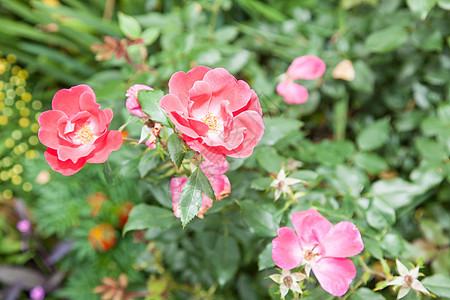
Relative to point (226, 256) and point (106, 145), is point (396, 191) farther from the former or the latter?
point (106, 145)

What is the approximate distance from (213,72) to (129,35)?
0.46m

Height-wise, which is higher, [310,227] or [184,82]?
[184,82]

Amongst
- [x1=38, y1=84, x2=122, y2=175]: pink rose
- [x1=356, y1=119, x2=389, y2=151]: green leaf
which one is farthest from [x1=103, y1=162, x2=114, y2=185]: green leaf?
[x1=356, y1=119, x2=389, y2=151]: green leaf

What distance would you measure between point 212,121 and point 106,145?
151 mm

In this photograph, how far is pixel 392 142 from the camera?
3.67 ft

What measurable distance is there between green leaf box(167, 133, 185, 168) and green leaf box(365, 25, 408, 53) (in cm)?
69

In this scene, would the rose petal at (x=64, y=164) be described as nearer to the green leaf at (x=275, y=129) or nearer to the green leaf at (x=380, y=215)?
the green leaf at (x=275, y=129)

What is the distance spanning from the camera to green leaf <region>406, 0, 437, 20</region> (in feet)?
2.48

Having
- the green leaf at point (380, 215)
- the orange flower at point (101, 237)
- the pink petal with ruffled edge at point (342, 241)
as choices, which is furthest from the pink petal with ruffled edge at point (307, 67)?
the orange flower at point (101, 237)

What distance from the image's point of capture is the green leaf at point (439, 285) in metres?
0.56

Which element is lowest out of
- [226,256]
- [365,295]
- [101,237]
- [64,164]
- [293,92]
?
[101,237]

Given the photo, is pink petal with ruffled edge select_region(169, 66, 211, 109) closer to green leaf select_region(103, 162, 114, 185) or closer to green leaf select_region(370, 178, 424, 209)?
green leaf select_region(103, 162, 114, 185)

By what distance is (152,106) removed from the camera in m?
0.47

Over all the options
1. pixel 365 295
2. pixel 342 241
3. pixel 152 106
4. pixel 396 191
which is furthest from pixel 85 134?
pixel 396 191
